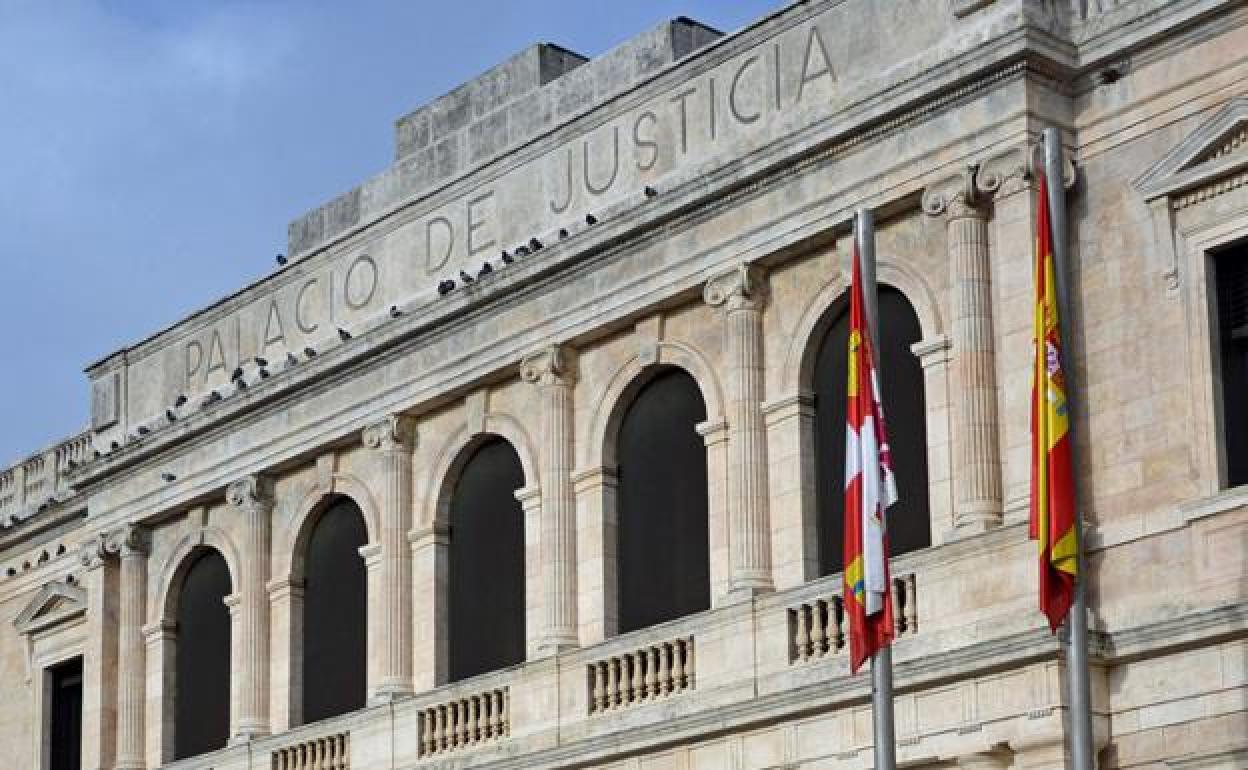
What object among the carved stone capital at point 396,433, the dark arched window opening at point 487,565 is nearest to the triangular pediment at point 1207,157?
the dark arched window opening at point 487,565

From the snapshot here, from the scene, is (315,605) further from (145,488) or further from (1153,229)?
(1153,229)

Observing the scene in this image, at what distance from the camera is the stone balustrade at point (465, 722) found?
31828mm

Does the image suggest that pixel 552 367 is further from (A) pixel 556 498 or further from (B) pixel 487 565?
(B) pixel 487 565

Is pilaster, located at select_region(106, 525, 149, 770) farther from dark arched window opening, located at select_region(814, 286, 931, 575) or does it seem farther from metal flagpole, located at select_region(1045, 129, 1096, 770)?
metal flagpole, located at select_region(1045, 129, 1096, 770)

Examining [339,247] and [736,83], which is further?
[339,247]

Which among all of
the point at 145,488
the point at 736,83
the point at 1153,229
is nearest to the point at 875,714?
the point at 1153,229

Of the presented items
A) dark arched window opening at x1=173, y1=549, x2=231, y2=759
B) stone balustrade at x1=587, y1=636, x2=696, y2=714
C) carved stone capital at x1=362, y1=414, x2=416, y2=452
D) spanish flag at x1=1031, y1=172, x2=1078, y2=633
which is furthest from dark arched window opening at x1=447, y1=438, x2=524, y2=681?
spanish flag at x1=1031, y1=172, x2=1078, y2=633

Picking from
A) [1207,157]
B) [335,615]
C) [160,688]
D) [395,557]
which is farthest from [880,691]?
[160,688]

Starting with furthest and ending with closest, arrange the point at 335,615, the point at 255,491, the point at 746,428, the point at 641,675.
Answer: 1. the point at 255,491
2. the point at 335,615
3. the point at 641,675
4. the point at 746,428

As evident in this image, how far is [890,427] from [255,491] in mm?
9965

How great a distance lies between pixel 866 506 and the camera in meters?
23.9

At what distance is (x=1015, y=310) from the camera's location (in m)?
27.0

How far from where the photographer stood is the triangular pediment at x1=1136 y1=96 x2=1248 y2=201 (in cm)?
2578

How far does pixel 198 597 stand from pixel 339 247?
195 inches
